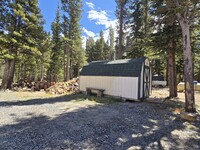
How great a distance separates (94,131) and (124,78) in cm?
692

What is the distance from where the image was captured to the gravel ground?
5152 mm

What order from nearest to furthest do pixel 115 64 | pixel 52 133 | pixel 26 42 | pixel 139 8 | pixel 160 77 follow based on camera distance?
pixel 52 133 → pixel 115 64 → pixel 26 42 → pixel 139 8 → pixel 160 77

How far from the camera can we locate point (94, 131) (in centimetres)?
618

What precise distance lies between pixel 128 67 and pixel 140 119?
5.40 metres

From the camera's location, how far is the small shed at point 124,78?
39.2 feet

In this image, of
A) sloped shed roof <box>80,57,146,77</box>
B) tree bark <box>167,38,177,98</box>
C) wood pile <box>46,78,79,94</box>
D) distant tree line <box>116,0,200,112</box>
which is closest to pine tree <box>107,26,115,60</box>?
distant tree line <box>116,0,200,112</box>

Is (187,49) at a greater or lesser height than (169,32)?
lesser

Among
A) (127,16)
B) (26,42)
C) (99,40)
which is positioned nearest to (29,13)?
(26,42)

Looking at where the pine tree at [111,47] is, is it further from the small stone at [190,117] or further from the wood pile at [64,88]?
the small stone at [190,117]

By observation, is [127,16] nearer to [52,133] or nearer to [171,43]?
[171,43]

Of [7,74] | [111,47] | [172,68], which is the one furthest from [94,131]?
[111,47]

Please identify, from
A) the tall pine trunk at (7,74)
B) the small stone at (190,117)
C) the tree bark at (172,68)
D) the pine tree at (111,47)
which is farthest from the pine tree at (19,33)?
the pine tree at (111,47)

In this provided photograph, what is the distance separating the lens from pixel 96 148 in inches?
195

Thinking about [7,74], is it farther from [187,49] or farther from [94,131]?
[187,49]
